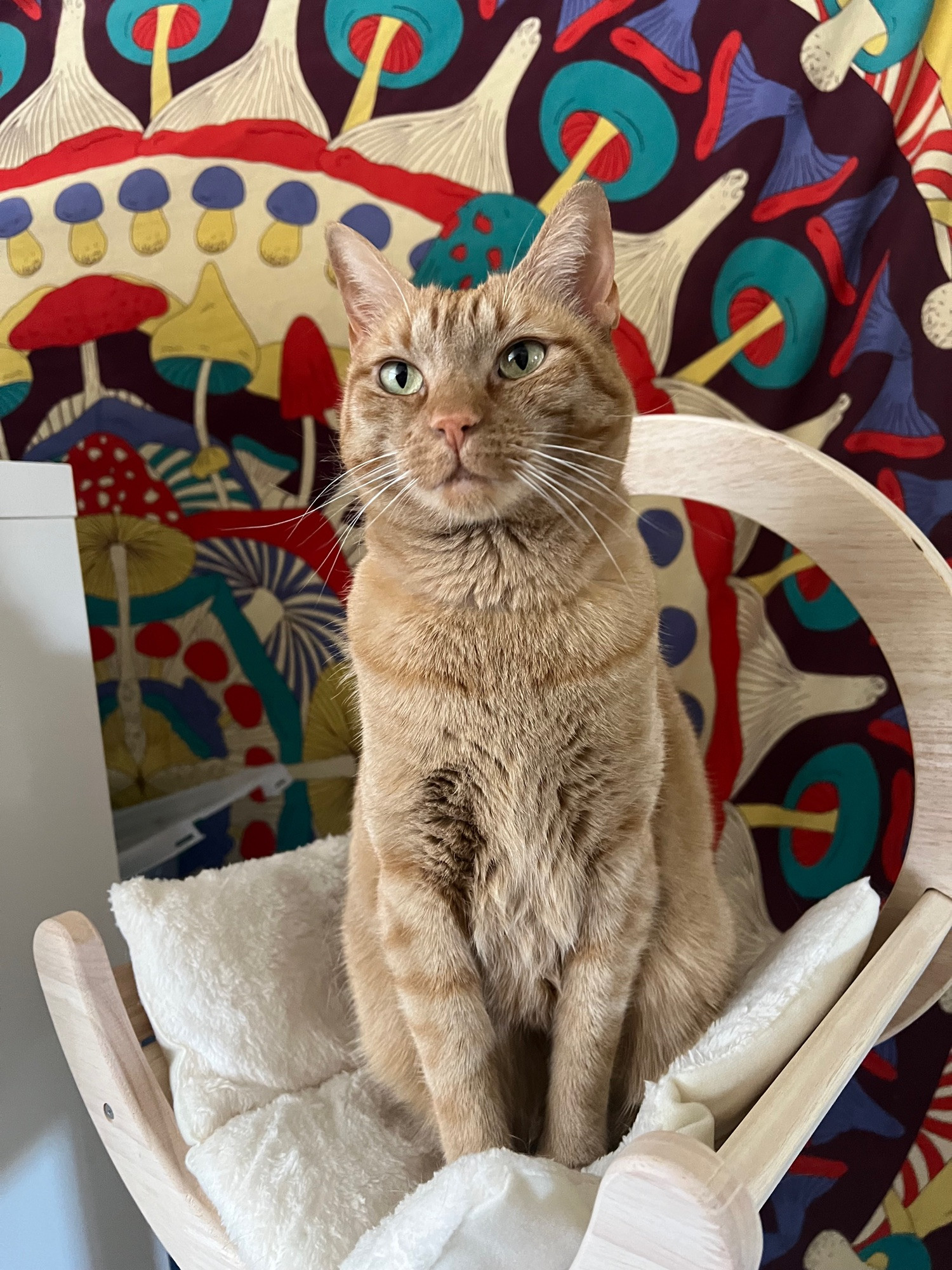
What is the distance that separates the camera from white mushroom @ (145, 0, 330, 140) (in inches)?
50.5

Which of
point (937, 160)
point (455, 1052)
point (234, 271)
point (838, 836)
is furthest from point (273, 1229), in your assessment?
point (937, 160)

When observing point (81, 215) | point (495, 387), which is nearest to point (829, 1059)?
point (495, 387)

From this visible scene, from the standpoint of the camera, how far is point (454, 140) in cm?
131

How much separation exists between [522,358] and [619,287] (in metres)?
0.61

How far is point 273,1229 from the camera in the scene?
70 cm

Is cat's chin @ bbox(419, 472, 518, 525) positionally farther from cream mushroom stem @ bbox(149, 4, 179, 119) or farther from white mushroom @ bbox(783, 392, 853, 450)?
cream mushroom stem @ bbox(149, 4, 179, 119)

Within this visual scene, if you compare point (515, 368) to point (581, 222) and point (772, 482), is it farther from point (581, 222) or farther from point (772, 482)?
point (772, 482)

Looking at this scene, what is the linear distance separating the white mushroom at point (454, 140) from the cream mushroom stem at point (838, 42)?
43cm

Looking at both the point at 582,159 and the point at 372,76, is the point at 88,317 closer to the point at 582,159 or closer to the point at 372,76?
the point at 372,76

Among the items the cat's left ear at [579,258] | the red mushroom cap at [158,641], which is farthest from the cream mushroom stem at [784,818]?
the red mushroom cap at [158,641]

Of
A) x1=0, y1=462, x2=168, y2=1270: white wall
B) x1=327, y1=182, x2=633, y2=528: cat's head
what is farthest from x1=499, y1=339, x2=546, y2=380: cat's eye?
x1=0, y1=462, x2=168, y2=1270: white wall

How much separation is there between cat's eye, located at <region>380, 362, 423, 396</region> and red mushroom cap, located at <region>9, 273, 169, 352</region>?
76 cm

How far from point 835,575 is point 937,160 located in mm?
640

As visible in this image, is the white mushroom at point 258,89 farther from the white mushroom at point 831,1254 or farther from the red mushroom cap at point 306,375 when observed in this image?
the white mushroom at point 831,1254
